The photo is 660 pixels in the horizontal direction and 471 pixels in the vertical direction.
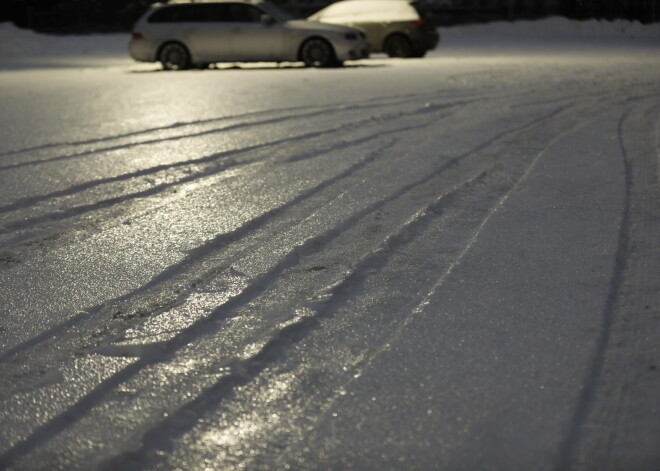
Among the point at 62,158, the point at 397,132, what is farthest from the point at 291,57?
the point at 62,158

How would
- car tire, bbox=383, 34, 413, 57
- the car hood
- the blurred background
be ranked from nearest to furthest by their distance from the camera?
the car hood < car tire, bbox=383, 34, 413, 57 < the blurred background

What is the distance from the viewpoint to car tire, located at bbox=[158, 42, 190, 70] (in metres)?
14.9

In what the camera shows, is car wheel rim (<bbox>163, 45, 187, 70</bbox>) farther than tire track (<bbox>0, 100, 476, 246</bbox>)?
Yes

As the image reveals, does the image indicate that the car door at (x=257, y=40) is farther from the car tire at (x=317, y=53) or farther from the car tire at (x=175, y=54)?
the car tire at (x=175, y=54)

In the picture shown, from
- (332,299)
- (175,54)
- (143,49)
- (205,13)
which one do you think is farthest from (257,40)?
(332,299)

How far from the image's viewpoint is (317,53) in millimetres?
14547

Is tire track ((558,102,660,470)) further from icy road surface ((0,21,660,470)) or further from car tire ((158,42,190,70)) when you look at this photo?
car tire ((158,42,190,70))

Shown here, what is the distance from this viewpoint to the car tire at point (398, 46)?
16719 mm

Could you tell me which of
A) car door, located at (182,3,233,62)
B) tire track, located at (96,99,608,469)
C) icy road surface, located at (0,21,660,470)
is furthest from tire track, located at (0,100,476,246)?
car door, located at (182,3,233,62)

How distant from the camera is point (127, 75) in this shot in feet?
43.2

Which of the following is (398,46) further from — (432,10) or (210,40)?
(432,10)

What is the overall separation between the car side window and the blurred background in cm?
1542

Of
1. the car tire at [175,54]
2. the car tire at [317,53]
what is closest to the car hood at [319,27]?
the car tire at [317,53]

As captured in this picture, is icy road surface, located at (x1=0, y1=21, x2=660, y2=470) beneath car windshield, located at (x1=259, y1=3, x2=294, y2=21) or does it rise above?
beneath
